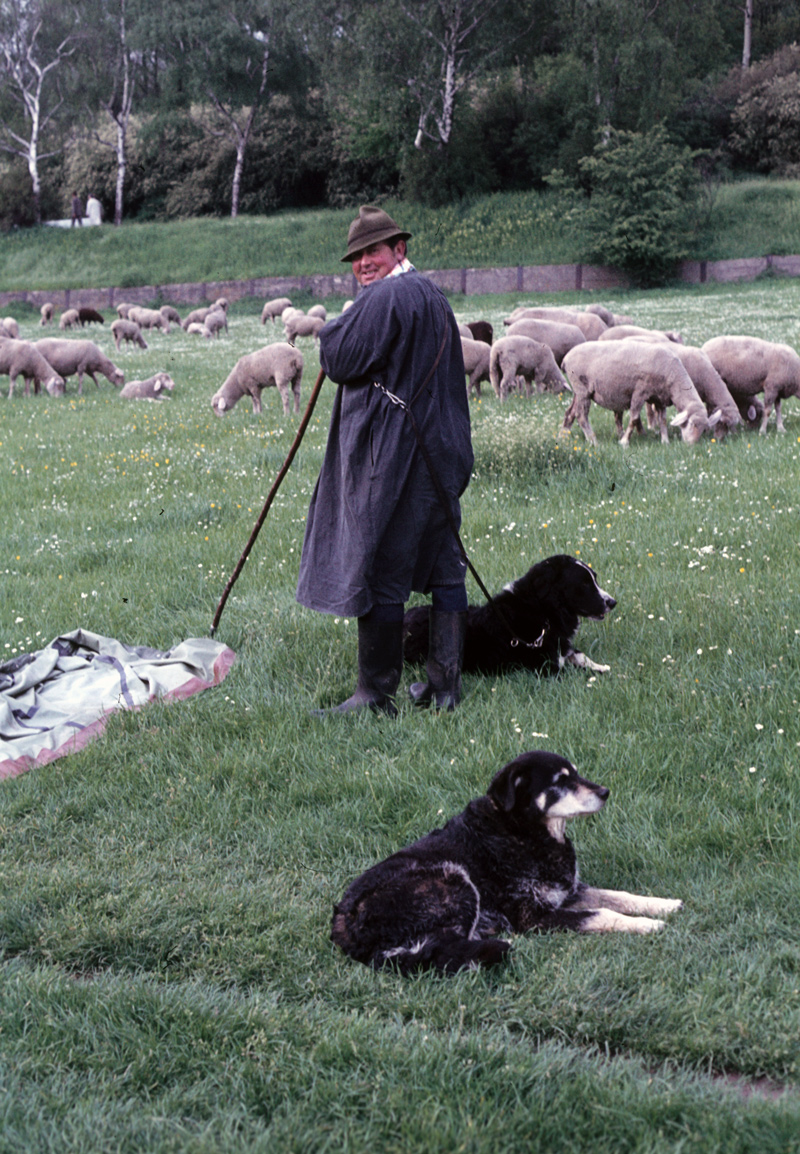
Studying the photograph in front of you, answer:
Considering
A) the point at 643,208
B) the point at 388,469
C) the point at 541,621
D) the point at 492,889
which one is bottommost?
the point at 492,889

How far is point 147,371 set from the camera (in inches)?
899

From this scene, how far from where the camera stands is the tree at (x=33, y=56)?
58.7 metres

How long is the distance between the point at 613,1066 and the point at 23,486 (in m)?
10.2

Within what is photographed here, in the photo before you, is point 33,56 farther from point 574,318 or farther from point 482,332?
point 574,318

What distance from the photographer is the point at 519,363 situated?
15500 mm

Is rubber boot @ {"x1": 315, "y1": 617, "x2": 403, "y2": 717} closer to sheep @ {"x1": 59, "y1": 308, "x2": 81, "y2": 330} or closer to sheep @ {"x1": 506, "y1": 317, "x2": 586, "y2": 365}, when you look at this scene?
sheep @ {"x1": 506, "y1": 317, "x2": 586, "y2": 365}

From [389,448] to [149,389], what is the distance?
1495cm

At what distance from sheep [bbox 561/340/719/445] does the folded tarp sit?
22.7 feet

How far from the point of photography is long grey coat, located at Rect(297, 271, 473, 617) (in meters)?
5.03

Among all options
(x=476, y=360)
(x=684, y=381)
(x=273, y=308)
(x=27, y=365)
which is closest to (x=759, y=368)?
(x=684, y=381)

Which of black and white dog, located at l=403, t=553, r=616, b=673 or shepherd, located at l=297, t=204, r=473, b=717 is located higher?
shepherd, located at l=297, t=204, r=473, b=717

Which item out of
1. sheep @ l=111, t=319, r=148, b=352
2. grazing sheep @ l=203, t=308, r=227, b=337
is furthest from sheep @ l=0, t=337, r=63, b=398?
grazing sheep @ l=203, t=308, r=227, b=337

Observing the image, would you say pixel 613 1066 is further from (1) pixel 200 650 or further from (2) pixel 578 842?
(1) pixel 200 650

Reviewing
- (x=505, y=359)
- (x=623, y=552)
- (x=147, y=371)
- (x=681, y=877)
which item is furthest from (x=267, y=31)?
(x=681, y=877)
